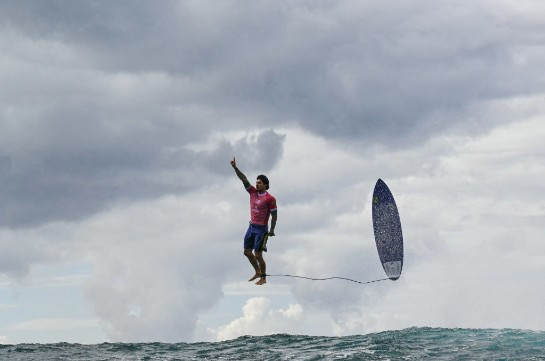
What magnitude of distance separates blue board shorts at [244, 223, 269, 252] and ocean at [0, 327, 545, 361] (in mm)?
2978

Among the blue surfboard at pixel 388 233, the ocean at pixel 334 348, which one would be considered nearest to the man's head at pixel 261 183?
the ocean at pixel 334 348

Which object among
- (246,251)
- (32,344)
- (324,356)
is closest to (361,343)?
(324,356)

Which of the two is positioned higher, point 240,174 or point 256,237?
point 240,174

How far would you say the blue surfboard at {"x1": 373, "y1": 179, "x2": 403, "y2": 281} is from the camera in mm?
27969

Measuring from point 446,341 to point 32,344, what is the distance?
13.6 metres

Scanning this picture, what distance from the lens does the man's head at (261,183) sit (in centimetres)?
2345

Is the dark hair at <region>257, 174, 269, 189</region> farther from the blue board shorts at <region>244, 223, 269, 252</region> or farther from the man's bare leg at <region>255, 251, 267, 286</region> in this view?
the man's bare leg at <region>255, 251, 267, 286</region>

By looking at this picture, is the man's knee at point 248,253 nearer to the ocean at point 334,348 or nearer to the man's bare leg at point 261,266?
the man's bare leg at point 261,266

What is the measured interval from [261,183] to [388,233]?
23.1 ft

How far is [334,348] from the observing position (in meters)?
21.0

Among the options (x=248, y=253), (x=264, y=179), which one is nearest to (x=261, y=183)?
(x=264, y=179)

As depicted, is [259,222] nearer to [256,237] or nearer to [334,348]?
[256,237]

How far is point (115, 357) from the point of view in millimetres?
20766

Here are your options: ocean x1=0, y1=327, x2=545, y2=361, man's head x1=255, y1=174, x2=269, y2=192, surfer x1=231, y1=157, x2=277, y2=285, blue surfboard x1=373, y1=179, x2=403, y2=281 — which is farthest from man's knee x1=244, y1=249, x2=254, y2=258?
blue surfboard x1=373, y1=179, x2=403, y2=281
